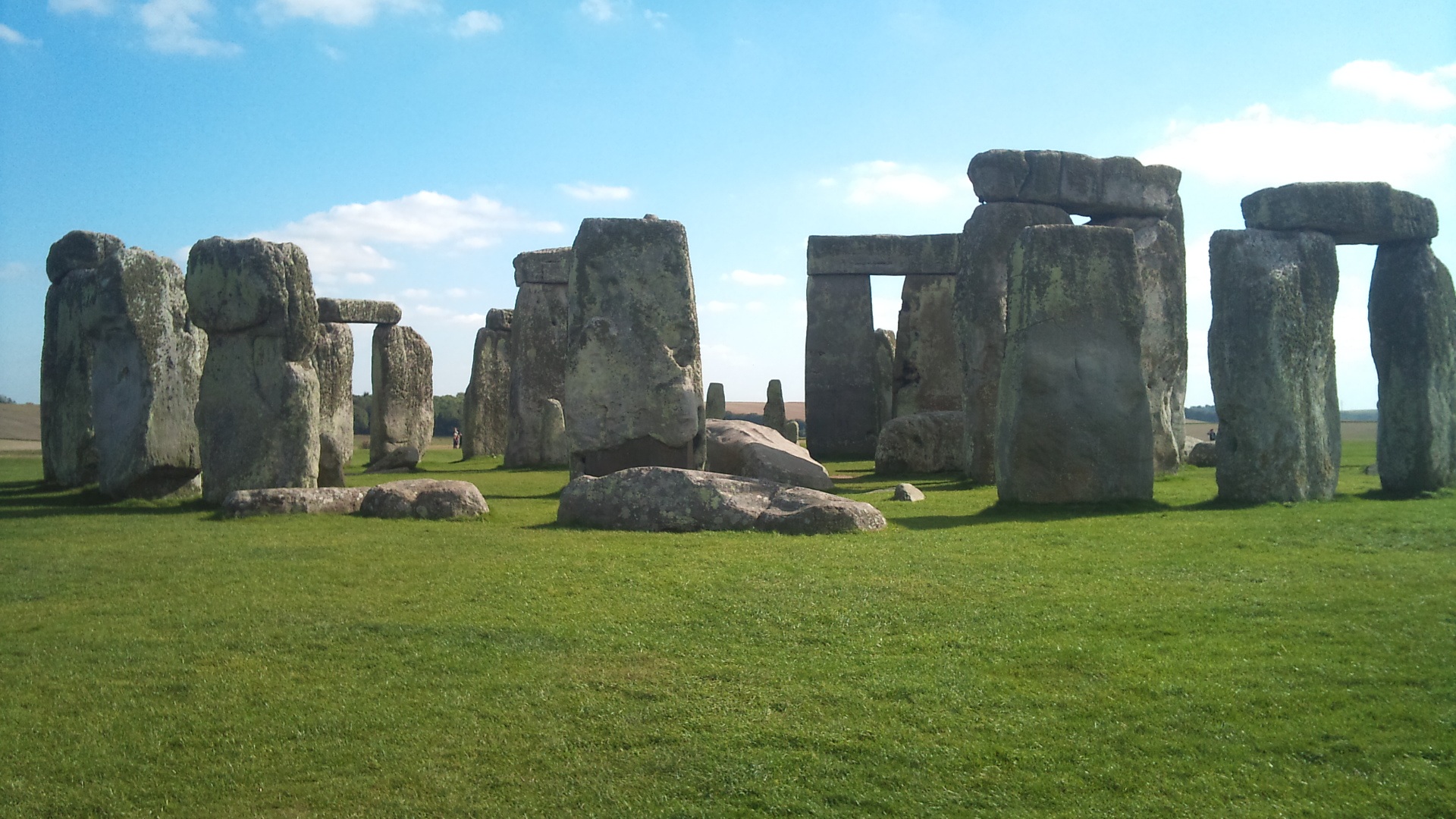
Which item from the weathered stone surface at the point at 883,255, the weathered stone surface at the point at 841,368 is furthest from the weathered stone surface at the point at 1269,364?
the weathered stone surface at the point at 841,368

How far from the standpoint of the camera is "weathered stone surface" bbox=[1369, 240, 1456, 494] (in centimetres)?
942

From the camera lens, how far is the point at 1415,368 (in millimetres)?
9570

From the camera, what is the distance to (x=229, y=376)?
9.33 m

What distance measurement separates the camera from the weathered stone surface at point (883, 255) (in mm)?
19562

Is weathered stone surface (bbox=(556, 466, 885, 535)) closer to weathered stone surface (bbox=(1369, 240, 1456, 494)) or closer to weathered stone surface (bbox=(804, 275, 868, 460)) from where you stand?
weathered stone surface (bbox=(1369, 240, 1456, 494))

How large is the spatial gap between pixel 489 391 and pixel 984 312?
A: 11.2 metres

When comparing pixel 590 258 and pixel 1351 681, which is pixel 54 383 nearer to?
pixel 590 258

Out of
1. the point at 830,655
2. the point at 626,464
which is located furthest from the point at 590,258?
the point at 830,655

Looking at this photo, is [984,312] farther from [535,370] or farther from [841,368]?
[535,370]

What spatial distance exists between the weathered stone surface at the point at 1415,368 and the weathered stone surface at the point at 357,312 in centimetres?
1485

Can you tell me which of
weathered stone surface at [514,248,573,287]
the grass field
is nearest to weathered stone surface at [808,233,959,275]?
weathered stone surface at [514,248,573,287]

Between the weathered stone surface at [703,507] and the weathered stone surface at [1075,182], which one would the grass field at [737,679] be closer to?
the weathered stone surface at [703,507]

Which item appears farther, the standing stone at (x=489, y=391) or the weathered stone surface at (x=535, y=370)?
the standing stone at (x=489, y=391)

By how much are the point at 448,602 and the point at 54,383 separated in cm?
902
